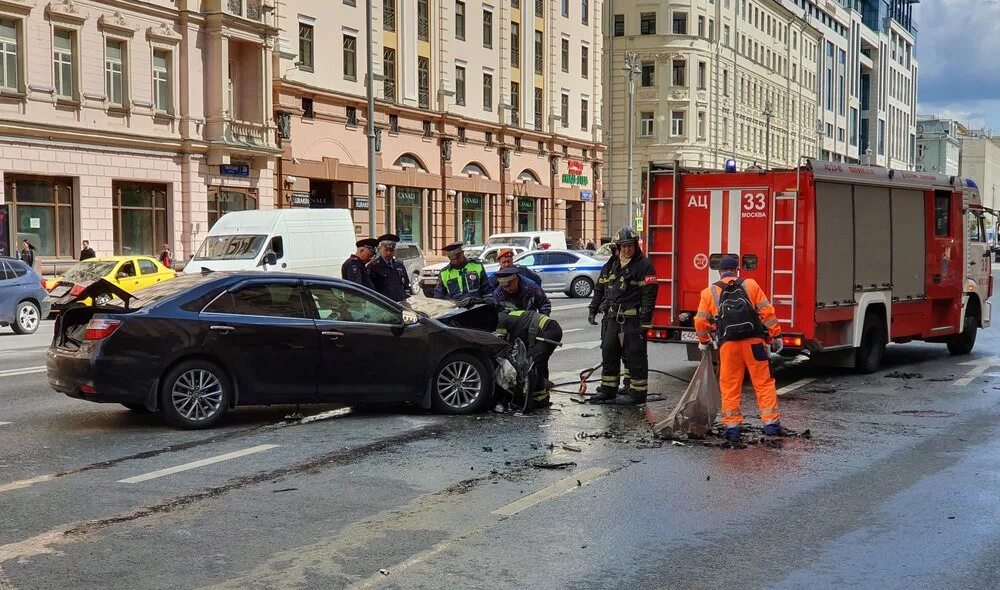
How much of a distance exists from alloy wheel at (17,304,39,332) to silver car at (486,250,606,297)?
45.6 ft

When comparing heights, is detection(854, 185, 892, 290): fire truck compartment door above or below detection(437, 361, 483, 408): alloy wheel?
above

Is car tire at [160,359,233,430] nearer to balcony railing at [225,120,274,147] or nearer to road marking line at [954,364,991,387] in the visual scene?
road marking line at [954,364,991,387]

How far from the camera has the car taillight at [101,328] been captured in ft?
30.7

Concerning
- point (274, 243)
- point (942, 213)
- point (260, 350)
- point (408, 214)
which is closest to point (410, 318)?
point (260, 350)

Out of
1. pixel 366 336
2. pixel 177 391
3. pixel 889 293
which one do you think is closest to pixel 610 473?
pixel 366 336

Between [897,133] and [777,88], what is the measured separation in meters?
47.4

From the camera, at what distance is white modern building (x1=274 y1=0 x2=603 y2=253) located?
39.8m

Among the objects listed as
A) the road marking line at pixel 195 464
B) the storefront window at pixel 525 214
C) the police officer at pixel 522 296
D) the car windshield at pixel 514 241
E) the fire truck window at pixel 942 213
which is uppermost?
the storefront window at pixel 525 214

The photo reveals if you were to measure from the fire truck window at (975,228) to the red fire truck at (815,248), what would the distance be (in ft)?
3.69

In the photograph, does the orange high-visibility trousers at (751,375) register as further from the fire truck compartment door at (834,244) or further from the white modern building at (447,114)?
the white modern building at (447,114)

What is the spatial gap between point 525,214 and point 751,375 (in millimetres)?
45589

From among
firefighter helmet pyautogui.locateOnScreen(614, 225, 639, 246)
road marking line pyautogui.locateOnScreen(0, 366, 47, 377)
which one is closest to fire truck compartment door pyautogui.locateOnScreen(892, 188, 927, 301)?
firefighter helmet pyautogui.locateOnScreen(614, 225, 639, 246)

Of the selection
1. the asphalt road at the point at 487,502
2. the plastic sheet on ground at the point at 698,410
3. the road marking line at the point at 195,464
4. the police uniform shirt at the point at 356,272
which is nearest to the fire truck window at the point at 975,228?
the asphalt road at the point at 487,502

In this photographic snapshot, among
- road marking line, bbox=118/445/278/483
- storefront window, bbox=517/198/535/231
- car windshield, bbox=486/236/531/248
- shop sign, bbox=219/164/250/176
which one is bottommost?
road marking line, bbox=118/445/278/483
